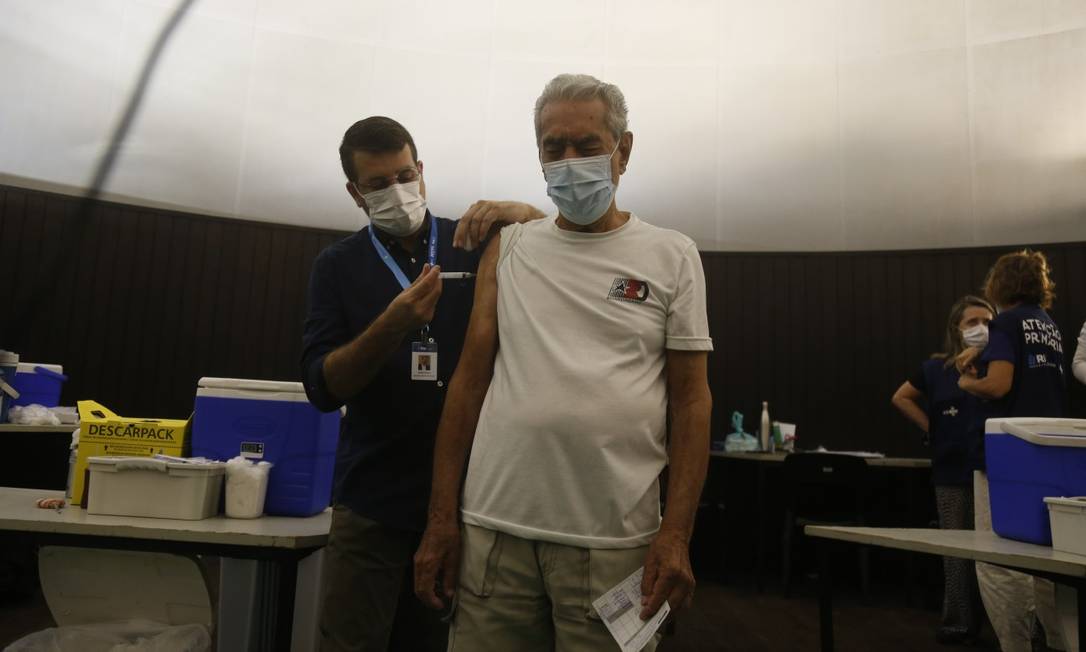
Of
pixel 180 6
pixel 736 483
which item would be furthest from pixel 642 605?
pixel 180 6

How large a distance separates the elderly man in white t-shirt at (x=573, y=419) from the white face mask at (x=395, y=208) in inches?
15.8

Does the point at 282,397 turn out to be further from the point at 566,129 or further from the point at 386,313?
the point at 566,129

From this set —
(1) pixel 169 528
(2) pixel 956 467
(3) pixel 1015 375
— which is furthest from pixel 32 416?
(2) pixel 956 467

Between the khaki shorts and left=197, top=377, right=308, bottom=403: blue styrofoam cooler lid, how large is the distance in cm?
94

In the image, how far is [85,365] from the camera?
542 centimetres

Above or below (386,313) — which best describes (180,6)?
above

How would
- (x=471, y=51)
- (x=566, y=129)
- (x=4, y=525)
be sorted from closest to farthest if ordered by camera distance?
(x=566, y=129)
(x=4, y=525)
(x=471, y=51)

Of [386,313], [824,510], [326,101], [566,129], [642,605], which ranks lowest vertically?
[824,510]

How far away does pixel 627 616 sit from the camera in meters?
1.09

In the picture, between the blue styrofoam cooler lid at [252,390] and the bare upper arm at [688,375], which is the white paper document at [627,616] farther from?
the blue styrofoam cooler lid at [252,390]

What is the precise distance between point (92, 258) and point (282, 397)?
4403 millimetres

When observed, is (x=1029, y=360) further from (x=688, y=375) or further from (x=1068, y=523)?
(x=688, y=375)

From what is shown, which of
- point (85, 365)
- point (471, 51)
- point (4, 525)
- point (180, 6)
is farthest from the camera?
point (471, 51)

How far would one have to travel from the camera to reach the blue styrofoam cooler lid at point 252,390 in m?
1.94
